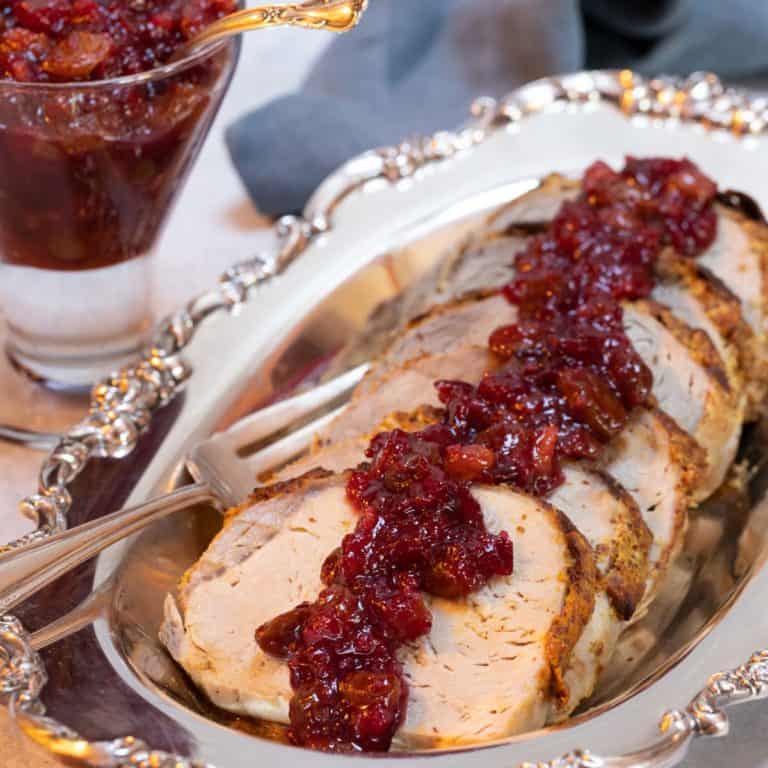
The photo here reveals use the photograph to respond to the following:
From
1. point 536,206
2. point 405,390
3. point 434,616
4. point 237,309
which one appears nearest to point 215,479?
point 405,390

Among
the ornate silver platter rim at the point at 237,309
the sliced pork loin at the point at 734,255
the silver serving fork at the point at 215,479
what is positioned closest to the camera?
the ornate silver platter rim at the point at 237,309

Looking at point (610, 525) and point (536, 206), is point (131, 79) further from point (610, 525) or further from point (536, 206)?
point (610, 525)

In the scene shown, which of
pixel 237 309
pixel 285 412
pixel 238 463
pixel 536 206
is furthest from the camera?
pixel 536 206

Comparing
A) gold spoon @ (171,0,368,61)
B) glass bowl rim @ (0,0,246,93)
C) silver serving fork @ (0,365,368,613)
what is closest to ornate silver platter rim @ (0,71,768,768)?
silver serving fork @ (0,365,368,613)

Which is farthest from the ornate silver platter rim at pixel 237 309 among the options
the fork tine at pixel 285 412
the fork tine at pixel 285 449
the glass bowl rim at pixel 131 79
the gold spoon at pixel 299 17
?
the gold spoon at pixel 299 17

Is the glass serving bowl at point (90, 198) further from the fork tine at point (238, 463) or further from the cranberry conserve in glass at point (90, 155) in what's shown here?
the fork tine at point (238, 463)

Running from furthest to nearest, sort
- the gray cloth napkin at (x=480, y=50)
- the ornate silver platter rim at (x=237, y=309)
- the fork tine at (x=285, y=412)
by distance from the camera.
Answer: the gray cloth napkin at (x=480, y=50), the fork tine at (x=285, y=412), the ornate silver platter rim at (x=237, y=309)

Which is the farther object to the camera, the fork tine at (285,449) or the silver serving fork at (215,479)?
the fork tine at (285,449)
